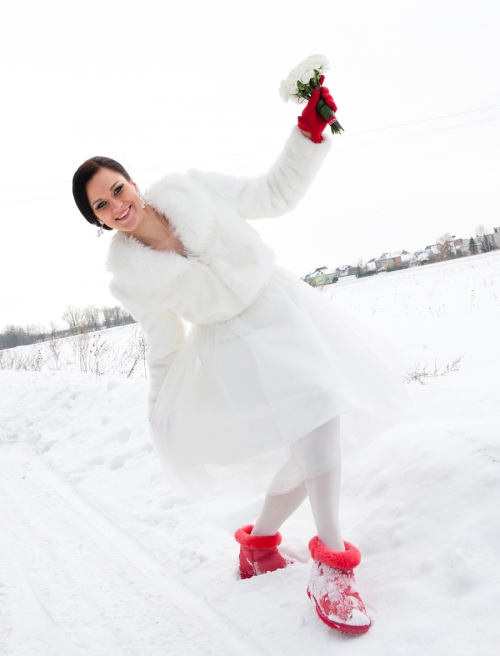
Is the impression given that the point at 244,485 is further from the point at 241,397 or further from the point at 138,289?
the point at 138,289

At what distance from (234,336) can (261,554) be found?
35.6 inches

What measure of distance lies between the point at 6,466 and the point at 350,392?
3.63 meters

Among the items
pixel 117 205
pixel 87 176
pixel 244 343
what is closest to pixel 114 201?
pixel 117 205

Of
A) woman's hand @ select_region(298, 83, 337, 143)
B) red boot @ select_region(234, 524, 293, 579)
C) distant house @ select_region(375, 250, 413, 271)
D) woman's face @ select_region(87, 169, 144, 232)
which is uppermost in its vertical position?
woman's hand @ select_region(298, 83, 337, 143)

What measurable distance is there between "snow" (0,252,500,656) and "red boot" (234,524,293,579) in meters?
0.06

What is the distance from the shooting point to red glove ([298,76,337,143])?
6.35 feet

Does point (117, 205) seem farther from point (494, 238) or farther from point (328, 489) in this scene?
point (494, 238)

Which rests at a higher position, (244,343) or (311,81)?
(311,81)

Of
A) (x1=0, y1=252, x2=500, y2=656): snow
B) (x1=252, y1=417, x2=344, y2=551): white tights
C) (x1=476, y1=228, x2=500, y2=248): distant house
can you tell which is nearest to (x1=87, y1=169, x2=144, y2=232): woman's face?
(x1=0, y1=252, x2=500, y2=656): snow

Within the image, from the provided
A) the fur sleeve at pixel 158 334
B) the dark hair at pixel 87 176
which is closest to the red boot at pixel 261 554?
the fur sleeve at pixel 158 334

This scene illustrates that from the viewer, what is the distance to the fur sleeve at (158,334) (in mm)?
2131

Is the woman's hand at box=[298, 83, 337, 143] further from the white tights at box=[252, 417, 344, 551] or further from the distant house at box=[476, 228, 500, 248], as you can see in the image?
the distant house at box=[476, 228, 500, 248]

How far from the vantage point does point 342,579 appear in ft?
5.51

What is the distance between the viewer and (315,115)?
195 centimetres
